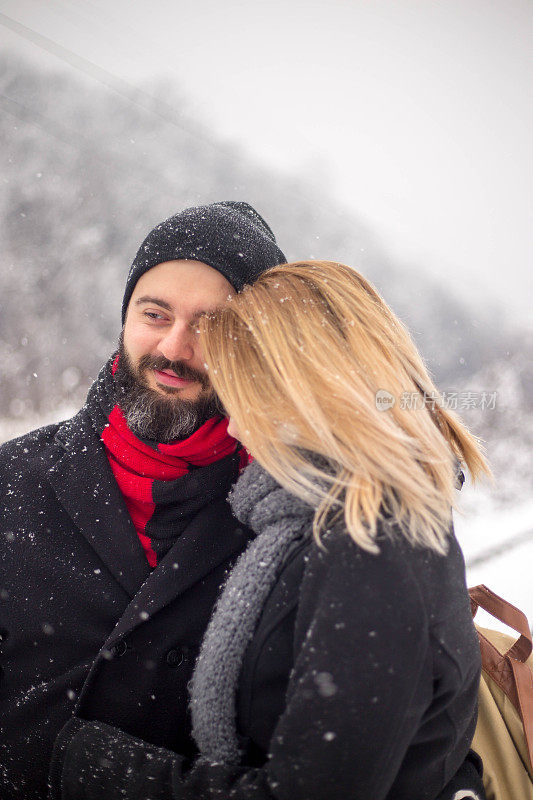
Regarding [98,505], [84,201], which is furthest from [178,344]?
[84,201]

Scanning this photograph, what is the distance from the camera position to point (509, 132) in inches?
243

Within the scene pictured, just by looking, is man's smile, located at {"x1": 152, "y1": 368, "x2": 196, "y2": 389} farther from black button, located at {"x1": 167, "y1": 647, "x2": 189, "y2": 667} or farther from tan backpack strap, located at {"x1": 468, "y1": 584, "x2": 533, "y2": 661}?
tan backpack strap, located at {"x1": 468, "y1": 584, "x2": 533, "y2": 661}

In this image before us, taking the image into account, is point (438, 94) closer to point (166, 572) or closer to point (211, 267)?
point (211, 267)

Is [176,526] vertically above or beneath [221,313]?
beneath

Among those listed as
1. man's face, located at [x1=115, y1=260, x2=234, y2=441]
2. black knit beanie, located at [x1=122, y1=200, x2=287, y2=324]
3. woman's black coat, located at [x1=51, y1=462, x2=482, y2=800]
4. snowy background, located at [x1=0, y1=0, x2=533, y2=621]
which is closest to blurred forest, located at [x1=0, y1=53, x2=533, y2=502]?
snowy background, located at [x1=0, y1=0, x2=533, y2=621]

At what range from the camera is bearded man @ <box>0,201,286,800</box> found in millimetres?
1530

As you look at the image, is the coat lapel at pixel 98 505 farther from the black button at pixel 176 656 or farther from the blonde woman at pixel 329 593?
the blonde woman at pixel 329 593

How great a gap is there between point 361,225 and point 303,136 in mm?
1102

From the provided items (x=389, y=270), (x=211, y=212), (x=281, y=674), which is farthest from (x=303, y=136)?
(x=281, y=674)

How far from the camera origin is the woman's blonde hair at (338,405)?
121cm

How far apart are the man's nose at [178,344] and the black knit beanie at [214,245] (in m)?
0.27

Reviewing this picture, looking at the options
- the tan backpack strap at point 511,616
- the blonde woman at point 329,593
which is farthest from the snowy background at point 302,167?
the blonde woman at point 329,593

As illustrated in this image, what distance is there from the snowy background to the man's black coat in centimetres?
273

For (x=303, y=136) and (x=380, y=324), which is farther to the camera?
(x=303, y=136)
